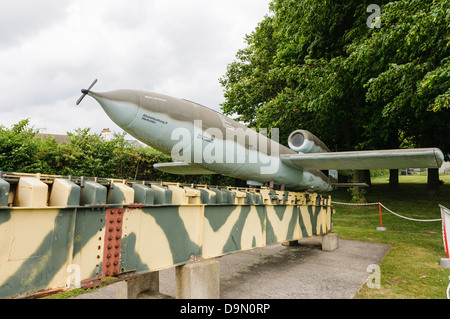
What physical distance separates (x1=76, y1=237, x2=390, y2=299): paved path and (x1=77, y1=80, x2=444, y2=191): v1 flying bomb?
1760 mm

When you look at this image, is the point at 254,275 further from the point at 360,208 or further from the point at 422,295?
the point at 360,208

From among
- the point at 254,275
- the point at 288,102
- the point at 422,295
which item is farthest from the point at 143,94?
the point at 288,102

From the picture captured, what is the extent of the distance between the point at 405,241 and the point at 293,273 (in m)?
4.73

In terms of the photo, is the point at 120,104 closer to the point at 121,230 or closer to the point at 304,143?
the point at 121,230

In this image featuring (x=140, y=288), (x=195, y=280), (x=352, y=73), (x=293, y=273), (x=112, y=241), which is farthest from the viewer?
(x=352, y=73)

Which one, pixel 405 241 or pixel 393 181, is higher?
pixel 393 181

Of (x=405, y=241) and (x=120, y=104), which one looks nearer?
(x=120, y=104)

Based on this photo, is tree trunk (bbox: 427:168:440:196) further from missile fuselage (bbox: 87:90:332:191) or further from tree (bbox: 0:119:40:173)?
tree (bbox: 0:119:40:173)

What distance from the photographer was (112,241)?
8.09 ft

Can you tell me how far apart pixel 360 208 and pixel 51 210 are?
14.3 m

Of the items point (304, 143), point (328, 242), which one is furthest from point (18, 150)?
point (328, 242)

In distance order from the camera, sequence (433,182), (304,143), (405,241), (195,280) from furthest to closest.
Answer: (433,182) → (405,241) → (304,143) → (195,280)

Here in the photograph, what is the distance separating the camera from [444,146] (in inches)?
564

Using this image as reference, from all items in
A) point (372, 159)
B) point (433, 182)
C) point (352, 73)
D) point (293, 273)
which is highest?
point (352, 73)
